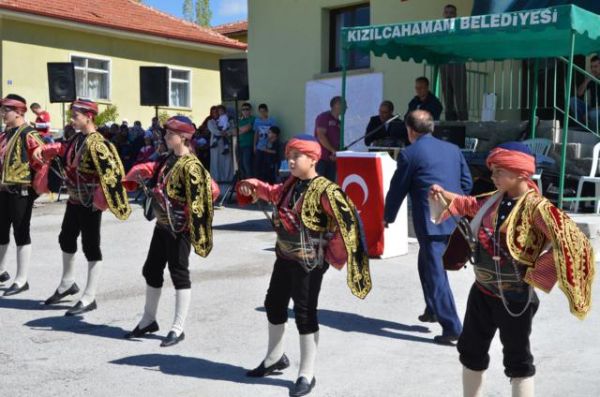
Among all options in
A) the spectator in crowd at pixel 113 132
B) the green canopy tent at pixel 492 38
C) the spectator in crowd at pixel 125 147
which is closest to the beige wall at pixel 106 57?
the spectator in crowd at pixel 113 132

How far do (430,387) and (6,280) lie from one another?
16.8 ft

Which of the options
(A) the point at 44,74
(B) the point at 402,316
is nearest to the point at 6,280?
(B) the point at 402,316

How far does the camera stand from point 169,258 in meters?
6.71

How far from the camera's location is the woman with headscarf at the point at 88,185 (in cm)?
752

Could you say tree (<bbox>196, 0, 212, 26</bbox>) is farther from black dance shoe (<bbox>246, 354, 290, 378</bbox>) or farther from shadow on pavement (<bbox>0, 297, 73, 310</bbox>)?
black dance shoe (<bbox>246, 354, 290, 378</bbox>)

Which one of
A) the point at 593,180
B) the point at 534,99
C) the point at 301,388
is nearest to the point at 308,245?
the point at 301,388

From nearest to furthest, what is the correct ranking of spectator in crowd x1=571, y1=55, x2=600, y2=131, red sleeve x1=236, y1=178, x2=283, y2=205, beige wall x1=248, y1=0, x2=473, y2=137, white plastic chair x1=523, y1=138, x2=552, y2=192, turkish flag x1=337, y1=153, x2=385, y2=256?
red sleeve x1=236, y1=178, x2=283, y2=205 → turkish flag x1=337, y1=153, x2=385, y2=256 → spectator in crowd x1=571, y1=55, x2=600, y2=131 → white plastic chair x1=523, y1=138, x2=552, y2=192 → beige wall x1=248, y1=0, x2=473, y2=137

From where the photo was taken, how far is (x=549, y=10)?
36.0ft

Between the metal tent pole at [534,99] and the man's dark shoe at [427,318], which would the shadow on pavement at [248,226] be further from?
the man's dark shoe at [427,318]

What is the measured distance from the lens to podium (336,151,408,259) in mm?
10336

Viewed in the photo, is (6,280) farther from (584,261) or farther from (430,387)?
(584,261)

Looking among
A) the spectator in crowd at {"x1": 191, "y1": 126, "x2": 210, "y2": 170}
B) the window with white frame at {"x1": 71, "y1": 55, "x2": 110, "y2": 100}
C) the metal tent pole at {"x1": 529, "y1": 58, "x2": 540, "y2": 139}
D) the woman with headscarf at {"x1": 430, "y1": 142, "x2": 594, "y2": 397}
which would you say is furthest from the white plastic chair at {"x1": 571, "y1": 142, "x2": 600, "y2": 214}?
the window with white frame at {"x1": 71, "y1": 55, "x2": 110, "y2": 100}

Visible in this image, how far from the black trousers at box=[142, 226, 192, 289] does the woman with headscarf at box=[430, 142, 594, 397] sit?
2672 millimetres

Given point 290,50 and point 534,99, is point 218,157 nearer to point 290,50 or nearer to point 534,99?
point 290,50
